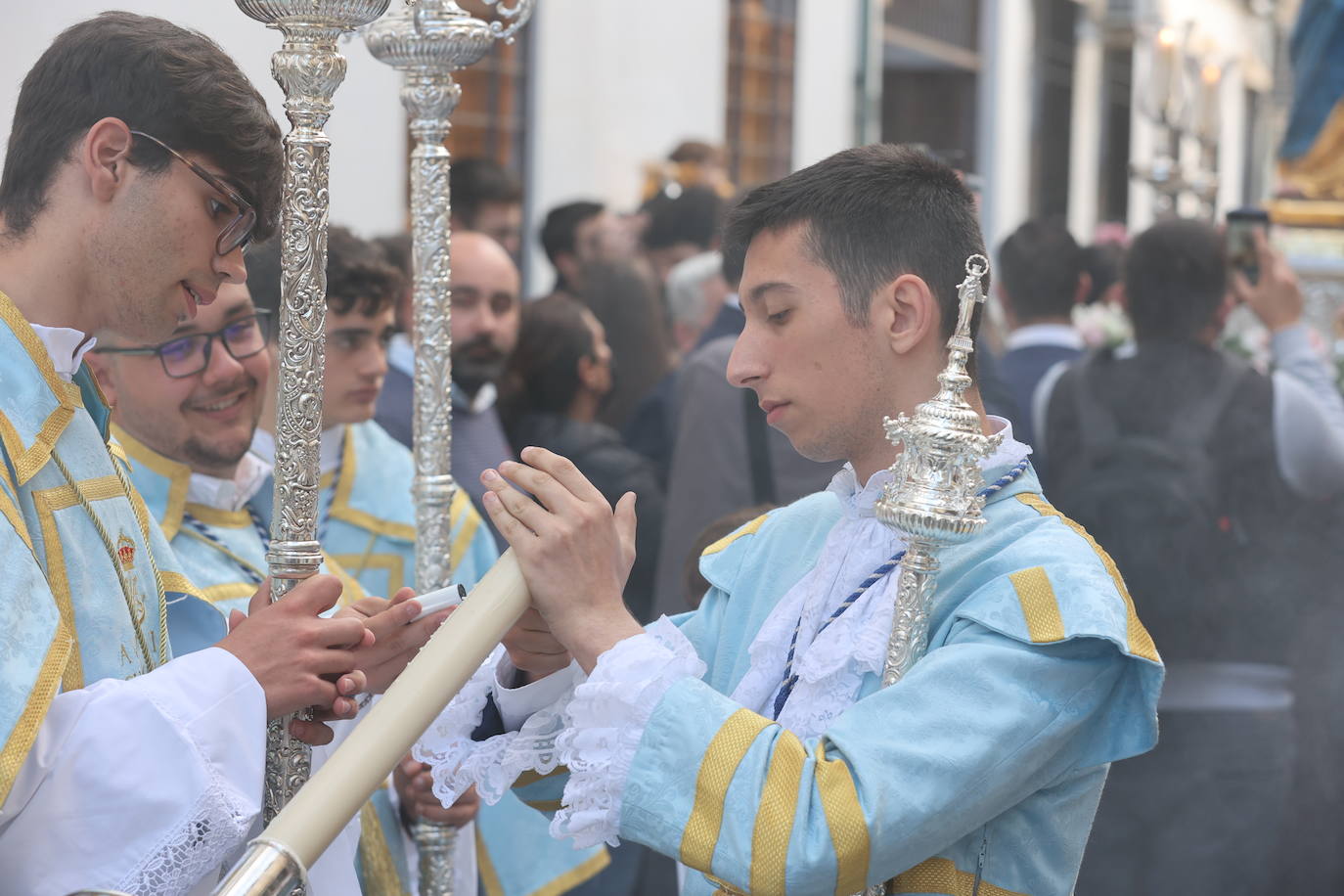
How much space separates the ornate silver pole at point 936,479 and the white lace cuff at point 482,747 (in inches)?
18.3

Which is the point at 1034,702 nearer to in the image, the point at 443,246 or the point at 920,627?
the point at 920,627

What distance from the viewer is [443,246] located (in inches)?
103

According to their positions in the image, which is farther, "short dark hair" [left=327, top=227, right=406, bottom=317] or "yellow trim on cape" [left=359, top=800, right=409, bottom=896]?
"short dark hair" [left=327, top=227, right=406, bottom=317]

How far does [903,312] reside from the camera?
1922 mm

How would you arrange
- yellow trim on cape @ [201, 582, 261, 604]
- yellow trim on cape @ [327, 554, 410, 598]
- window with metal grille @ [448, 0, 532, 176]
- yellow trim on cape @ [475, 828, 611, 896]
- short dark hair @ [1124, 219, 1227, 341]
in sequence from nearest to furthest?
1. yellow trim on cape @ [201, 582, 261, 604]
2. yellow trim on cape @ [327, 554, 410, 598]
3. yellow trim on cape @ [475, 828, 611, 896]
4. short dark hair @ [1124, 219, 1227, 341]
5. window with metal grille @ [448, 0, 532, 176]

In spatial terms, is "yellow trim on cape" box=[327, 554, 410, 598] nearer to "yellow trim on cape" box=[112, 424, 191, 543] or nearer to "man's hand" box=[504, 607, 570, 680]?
"yellow trim on cape" box=[112, 424, 191, 543]

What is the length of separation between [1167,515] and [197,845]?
2.64 meters

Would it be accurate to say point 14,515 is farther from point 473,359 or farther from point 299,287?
point 473,359

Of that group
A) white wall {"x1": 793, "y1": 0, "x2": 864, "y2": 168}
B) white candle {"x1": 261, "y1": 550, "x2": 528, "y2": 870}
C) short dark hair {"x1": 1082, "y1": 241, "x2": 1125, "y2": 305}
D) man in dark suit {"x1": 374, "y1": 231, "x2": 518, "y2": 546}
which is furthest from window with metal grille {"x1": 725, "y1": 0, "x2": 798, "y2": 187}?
white candle {"x1": 261, "y1": 550, "x2": 528, "y2": 870}

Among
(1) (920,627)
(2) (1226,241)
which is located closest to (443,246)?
(1) (920,627)

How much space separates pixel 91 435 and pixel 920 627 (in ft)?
3.19

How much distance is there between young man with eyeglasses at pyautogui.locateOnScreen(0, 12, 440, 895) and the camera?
1.71 metres

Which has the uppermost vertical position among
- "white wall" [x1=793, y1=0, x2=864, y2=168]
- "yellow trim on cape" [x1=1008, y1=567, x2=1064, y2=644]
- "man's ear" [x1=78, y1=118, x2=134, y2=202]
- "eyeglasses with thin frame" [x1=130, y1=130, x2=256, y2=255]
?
"white wall" [x1=793, y1=0, x2=864, y2=168]

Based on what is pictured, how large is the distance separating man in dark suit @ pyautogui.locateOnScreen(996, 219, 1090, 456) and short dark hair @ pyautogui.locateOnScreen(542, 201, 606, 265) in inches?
71.3
